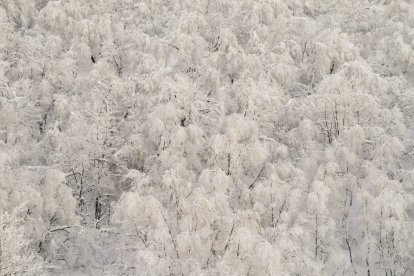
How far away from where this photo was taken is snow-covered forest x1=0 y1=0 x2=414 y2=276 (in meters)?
10.4

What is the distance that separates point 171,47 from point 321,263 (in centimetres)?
934

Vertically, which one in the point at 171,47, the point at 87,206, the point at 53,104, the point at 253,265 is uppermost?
the point at 171,47

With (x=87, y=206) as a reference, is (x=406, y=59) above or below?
above

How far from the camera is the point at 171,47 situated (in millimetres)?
16531

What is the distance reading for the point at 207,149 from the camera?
1227 cm

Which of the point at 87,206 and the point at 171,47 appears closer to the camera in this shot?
the point at 87,206

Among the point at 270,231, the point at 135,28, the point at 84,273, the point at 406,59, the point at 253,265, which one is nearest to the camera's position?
the point at 253,265

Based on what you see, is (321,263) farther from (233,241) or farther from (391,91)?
(391,91)

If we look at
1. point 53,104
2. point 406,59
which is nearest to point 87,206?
point 53,104

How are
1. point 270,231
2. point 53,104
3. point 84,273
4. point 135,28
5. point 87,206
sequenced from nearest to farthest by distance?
point 270,231, point 84,273, point 87,206, point 53,104, point 135,28

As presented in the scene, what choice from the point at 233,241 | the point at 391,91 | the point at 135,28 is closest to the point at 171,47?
the point at 135,28

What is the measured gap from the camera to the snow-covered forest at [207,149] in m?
10.4

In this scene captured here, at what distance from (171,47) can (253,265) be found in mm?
9328

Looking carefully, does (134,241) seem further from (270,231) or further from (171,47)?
(171,47)
